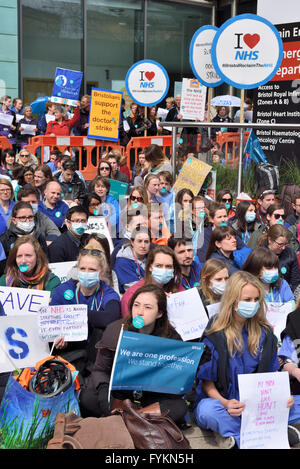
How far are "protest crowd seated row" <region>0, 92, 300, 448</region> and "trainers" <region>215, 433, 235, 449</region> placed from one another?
14 millimetres

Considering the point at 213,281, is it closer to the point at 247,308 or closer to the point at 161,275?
the point at 161,275

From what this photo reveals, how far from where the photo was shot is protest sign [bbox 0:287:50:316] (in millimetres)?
5281

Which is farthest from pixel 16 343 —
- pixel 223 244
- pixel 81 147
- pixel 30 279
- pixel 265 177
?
pixel 81 147

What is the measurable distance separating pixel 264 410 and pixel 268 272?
5.63 feet

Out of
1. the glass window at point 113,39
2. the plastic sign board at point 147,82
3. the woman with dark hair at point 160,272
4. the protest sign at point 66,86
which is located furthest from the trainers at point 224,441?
the glass window at point 113,39

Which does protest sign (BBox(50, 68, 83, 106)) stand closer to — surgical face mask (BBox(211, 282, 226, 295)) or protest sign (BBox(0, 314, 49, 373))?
surgical face mask (BBox(211, 282, 226, 295))

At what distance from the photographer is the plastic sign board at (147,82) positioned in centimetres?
1297

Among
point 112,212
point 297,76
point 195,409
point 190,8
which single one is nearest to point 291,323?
point 195,409

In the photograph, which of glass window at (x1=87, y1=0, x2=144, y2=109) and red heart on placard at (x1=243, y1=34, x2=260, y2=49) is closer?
red heart on placard at (x1=243, y1=34, x2=260, y2=49)

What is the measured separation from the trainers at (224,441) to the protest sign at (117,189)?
563 centimetres

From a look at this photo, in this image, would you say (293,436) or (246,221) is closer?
(293,436)

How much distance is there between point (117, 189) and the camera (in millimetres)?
9625

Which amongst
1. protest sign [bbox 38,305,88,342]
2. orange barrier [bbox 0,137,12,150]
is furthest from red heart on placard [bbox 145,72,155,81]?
protest sign [bbox 38,305,88,342]

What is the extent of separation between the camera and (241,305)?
440cm
